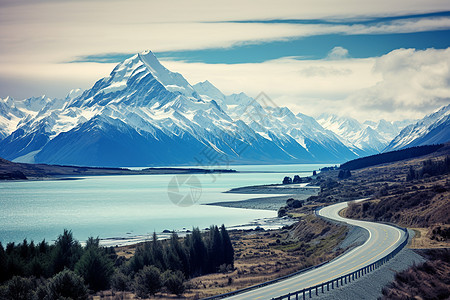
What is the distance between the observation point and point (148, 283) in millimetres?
44344

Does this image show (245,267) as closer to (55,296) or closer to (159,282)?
(159,282)

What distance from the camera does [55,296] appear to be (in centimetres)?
3600

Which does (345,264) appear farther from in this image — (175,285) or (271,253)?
(271,253)

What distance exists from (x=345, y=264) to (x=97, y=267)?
70.6 feet

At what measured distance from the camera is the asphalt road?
40.0 metres

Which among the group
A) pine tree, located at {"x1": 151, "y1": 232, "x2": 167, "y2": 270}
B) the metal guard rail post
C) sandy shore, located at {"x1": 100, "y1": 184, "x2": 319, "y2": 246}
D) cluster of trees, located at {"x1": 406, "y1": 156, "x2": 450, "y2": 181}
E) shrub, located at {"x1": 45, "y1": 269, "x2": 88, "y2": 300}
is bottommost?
the metal guard rail post

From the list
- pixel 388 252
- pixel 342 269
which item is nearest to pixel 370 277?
pixel 342 269

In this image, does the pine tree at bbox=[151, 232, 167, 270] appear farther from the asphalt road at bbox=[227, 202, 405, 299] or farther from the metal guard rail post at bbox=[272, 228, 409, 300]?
the metal guard rail post at bbox=[272, 228, 409, 300]

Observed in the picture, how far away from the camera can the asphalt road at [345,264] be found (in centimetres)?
4000

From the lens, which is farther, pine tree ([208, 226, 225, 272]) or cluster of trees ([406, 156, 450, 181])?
cluster of trees ([406, 156, 450, 181])

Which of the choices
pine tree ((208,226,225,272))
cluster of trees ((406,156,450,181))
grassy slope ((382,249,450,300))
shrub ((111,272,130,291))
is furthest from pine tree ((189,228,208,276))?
cluster of trees ((406,156,450,181))

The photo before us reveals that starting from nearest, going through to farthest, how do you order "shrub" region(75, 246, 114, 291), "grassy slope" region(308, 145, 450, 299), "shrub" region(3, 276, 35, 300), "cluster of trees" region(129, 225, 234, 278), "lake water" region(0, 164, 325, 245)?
"shrub" region(3, 276, 35, 300)
"grassy slope" region(308, 145, 450, 299)
"shrub" region(75, 246, 114, 291)
"cluster of trees" region(129, 225, 234, 278)
"lake water" region(0, 164, 325, 245)

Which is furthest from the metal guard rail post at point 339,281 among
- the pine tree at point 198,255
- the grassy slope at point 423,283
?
the pine tree at point 198,255

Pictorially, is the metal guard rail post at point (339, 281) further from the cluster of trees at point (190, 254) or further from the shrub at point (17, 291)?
the cluster of trees at point (190, 254)
